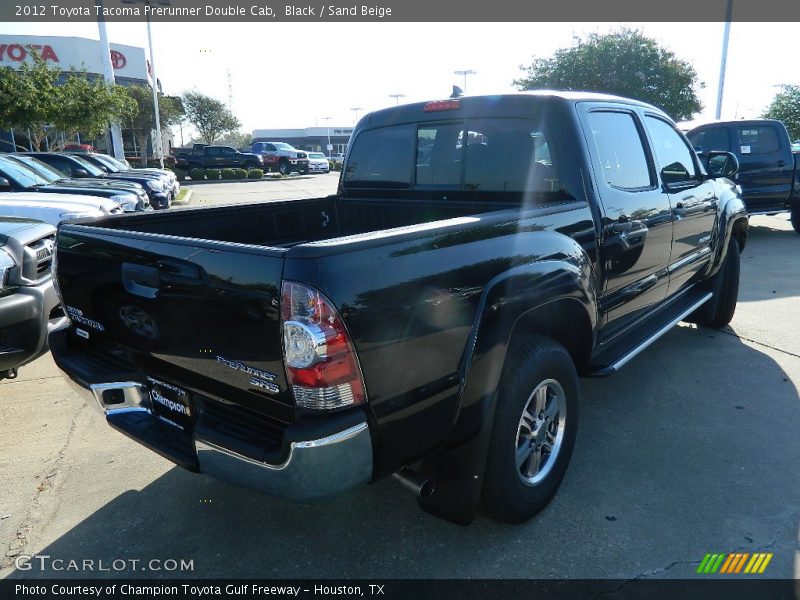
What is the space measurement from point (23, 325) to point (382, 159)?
→ 2.47m

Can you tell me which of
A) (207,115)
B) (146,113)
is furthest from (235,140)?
(146,113)

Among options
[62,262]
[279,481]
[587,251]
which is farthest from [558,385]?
[62,262]

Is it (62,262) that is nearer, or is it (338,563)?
(338,563)

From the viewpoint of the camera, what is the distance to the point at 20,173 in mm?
8875

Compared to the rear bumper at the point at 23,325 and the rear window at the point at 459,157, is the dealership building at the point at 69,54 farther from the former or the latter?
the rear window at the point at 459,157

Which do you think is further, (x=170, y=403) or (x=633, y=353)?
(x=633, y=353)

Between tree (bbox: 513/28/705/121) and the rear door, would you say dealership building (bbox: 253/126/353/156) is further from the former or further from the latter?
the rear door

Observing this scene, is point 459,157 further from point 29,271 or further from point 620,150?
point 29,271

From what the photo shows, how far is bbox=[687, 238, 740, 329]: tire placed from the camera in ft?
16.9

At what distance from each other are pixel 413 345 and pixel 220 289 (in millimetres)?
688

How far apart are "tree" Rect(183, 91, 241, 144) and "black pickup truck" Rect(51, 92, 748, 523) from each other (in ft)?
196

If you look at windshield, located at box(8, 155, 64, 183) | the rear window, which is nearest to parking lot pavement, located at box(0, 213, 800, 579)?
the rear window

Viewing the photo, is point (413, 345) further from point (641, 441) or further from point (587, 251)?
point (641, 441)

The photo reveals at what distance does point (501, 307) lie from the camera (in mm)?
2285
